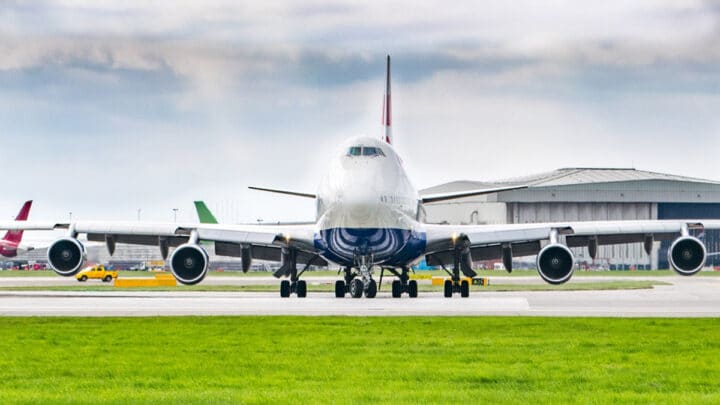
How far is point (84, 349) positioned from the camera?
924 inches

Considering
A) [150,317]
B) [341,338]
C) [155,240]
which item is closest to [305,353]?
[341,338]

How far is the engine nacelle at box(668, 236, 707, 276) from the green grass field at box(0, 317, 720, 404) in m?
17.6

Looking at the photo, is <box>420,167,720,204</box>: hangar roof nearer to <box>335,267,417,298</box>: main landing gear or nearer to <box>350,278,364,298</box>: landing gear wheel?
<box>335,267,417,298</box>: main landing gear

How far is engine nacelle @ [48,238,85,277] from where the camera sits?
50406 mm

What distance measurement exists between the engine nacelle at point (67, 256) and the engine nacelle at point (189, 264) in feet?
13.4

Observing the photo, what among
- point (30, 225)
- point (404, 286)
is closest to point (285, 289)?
point (404, 286)

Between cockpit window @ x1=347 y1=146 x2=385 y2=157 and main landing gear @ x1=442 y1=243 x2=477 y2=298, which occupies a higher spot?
cockpit window @ x1=347 y1=146 x2=385 y2=157

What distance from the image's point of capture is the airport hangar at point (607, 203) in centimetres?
13888

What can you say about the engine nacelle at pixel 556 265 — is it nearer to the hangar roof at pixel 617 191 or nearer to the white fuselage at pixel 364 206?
the white fuselage at pixel 364 206

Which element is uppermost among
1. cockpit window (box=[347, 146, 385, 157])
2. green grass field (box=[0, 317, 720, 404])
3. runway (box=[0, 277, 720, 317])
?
cockpit window (box=[347, 146, 385, 157])

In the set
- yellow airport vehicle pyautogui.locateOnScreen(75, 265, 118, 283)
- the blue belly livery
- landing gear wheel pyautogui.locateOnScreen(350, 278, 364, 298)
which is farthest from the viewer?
yellow airport vehicle pyautogui.locateOnScreen(75, 265, 118, 283)

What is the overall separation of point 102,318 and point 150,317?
4.08 ft

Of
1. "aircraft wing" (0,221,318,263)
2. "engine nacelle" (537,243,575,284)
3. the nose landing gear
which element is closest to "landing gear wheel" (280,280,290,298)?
"aircraft wing" (0,221,318,263)

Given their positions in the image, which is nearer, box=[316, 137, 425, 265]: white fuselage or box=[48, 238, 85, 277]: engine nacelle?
box=[316, 137, 425, 265]: white fuselage
